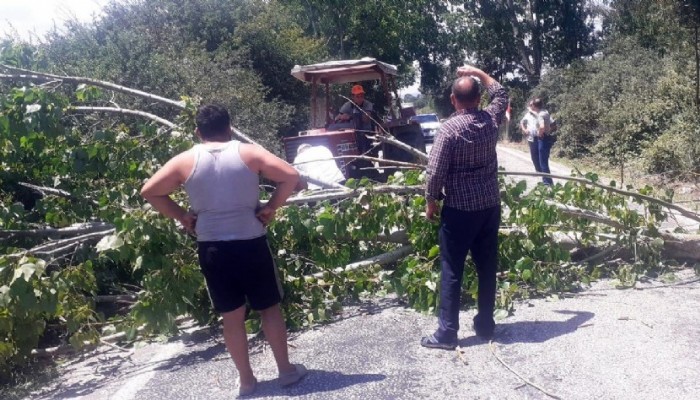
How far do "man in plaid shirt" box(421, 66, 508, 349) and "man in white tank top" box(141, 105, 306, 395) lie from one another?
3.13ft

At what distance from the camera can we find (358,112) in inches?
453

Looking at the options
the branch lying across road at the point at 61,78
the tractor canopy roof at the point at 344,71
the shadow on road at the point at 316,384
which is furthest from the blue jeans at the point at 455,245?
the tractor canopy roof at the point at 344,71

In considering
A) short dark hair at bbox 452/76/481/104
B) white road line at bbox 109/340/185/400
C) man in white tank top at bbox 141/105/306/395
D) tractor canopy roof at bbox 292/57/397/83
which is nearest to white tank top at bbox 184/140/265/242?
man in white tank top at bbox 141/105/306/395

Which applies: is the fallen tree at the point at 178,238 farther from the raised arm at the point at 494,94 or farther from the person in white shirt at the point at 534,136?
the person in white shirt at the point at 534,136

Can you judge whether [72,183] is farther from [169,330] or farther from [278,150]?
[278,150]

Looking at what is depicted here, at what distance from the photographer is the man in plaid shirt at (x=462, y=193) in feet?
15.0

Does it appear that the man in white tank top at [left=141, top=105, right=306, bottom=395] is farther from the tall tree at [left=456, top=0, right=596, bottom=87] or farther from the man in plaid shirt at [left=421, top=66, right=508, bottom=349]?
the tall tree at [left=456, top=0, right=596, bottom=87]

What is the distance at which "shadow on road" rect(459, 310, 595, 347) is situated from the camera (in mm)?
4766

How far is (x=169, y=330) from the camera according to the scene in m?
A: 5.21

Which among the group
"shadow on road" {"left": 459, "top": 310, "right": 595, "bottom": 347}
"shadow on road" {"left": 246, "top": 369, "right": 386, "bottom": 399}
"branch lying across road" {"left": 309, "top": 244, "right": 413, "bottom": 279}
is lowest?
"shadow on road" {"left": 246, "top": 369, "right": 386, "bottom": 399}

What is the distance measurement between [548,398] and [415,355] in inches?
38.6

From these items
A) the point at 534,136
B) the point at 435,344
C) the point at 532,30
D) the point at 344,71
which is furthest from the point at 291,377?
the point at 532,30

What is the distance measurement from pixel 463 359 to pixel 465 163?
47.4 inches

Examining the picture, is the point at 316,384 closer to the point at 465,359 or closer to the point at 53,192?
the point at 465,359
